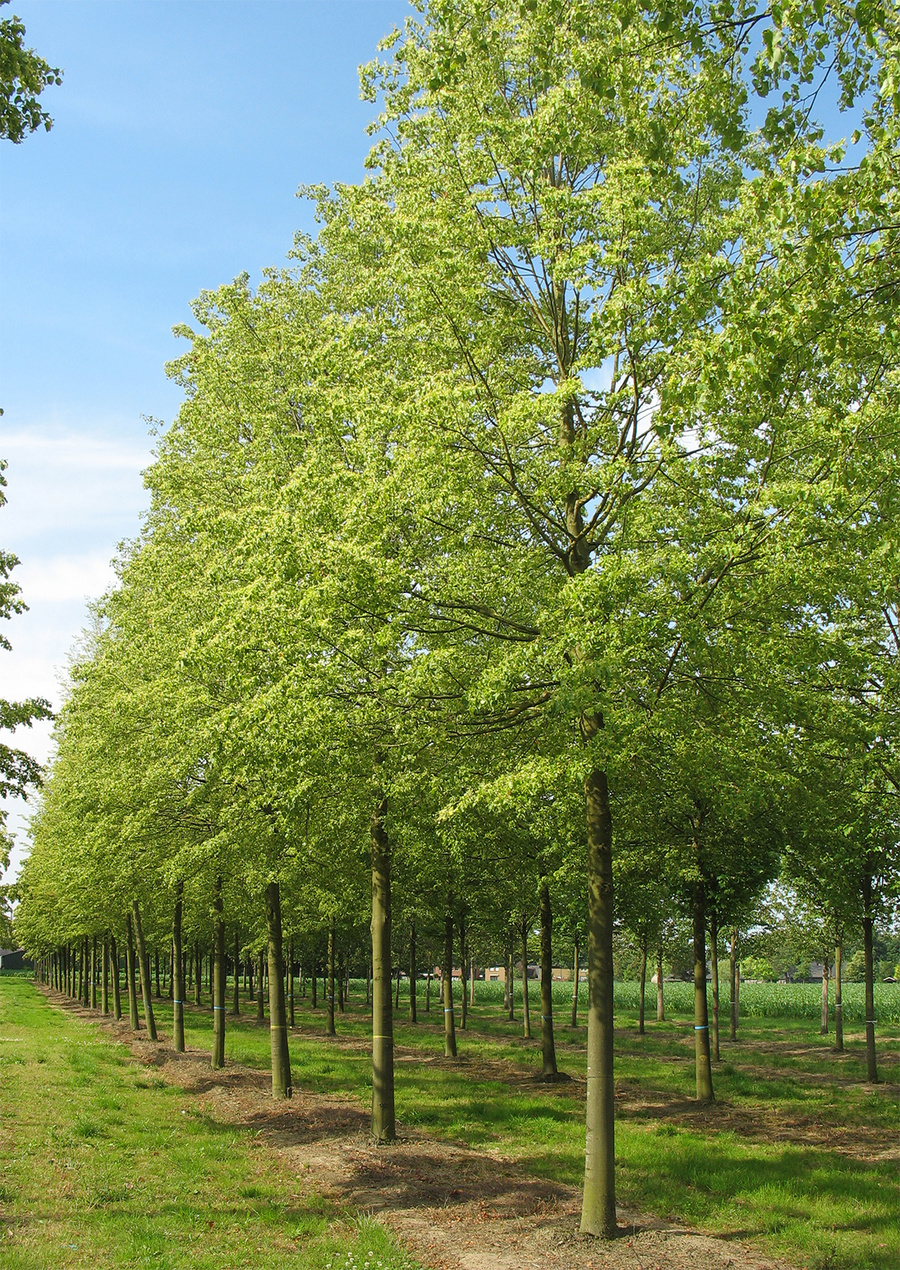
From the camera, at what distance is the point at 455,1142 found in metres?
15.2

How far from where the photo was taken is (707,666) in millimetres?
10992

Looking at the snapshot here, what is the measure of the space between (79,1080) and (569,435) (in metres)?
18.7

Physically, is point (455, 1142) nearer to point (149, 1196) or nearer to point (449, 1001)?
point (149, 1196)

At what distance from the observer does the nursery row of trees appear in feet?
24.5

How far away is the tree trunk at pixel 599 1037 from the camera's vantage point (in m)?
9.75

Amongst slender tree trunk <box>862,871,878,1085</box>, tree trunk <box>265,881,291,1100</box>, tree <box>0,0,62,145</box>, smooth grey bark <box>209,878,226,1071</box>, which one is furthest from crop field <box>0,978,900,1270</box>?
tree <box>0,0,62,145</box>

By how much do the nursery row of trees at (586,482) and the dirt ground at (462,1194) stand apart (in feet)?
2.32

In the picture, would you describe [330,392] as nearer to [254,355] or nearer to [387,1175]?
[254,355]

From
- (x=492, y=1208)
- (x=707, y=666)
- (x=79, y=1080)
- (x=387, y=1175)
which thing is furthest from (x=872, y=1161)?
(x=79, y=1080)

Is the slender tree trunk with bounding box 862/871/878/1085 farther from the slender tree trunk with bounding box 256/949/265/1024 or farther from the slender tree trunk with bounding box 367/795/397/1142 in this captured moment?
the slender tree trunk with bounding box 256/949/265/1024

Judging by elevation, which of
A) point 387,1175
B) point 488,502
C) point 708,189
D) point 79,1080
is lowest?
point 79,1080

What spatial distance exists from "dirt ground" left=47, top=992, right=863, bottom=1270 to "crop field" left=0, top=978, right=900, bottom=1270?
0.35 metres

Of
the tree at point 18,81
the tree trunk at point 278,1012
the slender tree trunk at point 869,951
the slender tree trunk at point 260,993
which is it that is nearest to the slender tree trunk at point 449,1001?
the tree trunk at point 278,1012

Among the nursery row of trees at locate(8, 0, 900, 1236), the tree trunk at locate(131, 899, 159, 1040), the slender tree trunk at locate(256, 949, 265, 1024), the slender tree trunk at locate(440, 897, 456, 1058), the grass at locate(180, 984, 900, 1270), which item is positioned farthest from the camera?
the slender tree trunk at locate(256, 949, 265, 1024)
